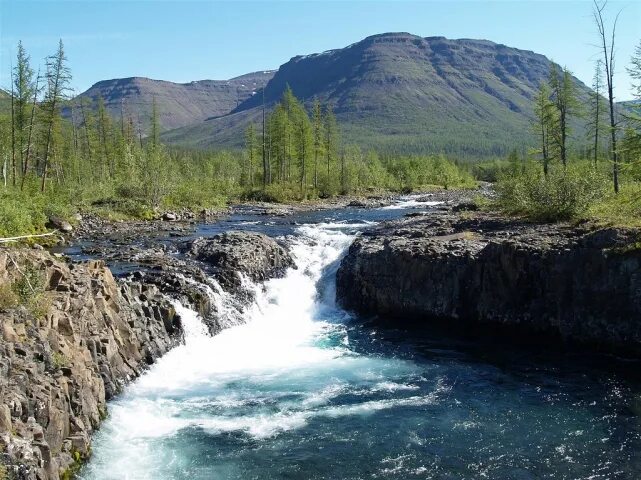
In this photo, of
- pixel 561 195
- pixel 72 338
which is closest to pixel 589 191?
pixel 561 195

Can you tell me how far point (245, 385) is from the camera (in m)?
19.0

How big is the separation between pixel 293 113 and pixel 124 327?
6930 cm

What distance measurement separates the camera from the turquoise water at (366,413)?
13.4m

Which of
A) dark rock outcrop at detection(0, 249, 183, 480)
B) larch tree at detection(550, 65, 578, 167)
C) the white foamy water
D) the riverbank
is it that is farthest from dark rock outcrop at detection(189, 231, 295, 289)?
larch tree at detection(550, 65, 578, 167)

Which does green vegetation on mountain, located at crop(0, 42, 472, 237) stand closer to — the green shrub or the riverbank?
the riverbank

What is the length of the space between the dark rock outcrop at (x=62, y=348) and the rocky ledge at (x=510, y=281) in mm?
10742

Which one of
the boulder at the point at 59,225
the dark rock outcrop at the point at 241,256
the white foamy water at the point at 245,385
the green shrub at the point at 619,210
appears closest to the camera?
the white foamy water at the point at 245,385

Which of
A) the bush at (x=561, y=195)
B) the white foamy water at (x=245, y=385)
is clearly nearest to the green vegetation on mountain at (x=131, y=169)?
the white foamy water at (x=245, y=385)

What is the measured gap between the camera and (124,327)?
65.0 feet

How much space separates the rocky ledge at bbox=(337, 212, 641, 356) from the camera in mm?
20734

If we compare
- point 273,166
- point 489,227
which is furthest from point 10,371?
point 273,166

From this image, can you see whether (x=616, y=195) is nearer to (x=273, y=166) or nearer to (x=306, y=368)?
(x=306, y=368)

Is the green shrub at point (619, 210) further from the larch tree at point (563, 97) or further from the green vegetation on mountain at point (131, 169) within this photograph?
the green vegetation on mountain at point (131, 169)

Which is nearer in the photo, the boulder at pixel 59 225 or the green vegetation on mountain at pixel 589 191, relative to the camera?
the green vegetation on mountain at pixel 589 191
